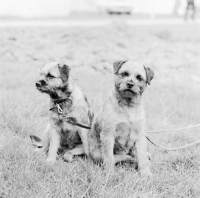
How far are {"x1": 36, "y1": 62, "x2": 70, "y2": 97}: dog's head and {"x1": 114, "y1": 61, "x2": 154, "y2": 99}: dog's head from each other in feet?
2.37

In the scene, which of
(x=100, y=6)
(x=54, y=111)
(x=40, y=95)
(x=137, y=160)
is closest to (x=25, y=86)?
(x=40, y=95)

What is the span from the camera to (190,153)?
199 inches

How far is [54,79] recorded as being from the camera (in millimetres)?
4875

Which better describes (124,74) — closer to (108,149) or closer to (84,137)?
(108,149)

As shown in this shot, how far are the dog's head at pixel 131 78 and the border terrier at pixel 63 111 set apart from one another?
751 mm

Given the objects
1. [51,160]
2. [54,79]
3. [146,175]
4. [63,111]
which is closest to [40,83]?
[54,79]

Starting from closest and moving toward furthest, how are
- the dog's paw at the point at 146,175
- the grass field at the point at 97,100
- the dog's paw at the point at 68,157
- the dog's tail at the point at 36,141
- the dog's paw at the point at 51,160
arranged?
the grass field at the point at 97,100 → the dog's paw at the point at 146,175 → the dog's paw at the point at 51,160 → the dog's paw at the point at 68,157 → the dog's tail at the point at 36,141

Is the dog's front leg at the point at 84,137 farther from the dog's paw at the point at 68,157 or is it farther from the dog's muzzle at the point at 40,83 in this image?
the dog's muzzle at the point at 40,83

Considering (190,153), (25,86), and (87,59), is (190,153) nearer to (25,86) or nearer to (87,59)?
(25,86)

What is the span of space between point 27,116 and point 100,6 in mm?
17496

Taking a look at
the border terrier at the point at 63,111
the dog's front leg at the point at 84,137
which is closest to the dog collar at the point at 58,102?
the border terrier at the point at 63,111

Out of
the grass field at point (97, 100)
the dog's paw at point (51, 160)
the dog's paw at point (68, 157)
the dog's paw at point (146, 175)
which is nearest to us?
the grass field at point (97, 100)

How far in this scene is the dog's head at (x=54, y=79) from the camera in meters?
4.82

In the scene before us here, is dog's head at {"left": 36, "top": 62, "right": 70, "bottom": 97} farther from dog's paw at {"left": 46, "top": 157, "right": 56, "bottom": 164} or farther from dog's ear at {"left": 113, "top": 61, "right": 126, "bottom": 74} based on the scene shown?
dog's paw at {"left": 46, "top": 157, "right": 56, "bottom": 164}
